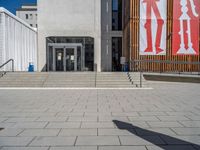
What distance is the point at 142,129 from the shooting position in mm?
5168

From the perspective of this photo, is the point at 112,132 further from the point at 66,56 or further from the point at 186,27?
the point at 66,56

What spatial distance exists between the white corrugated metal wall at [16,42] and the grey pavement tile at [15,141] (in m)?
17.3

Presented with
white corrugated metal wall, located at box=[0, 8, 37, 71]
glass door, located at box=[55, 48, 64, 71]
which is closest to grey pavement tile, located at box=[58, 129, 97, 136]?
white corrugated metal wall, located at box=[0, 8, 37, 71]

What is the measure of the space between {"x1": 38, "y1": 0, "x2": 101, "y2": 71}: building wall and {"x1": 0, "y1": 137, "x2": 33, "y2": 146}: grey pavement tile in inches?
837

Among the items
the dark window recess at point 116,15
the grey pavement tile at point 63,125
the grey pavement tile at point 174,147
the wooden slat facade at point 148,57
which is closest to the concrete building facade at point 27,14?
Result: the dark window recess at point 116,15

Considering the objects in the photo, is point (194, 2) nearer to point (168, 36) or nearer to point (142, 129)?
point (168, 36)

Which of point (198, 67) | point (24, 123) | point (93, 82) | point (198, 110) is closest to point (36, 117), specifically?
point (24, 123)

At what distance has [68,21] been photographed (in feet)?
84.4

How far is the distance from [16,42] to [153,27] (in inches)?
542

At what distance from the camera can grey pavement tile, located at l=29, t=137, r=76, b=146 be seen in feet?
13.8

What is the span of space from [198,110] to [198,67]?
13.4 meters

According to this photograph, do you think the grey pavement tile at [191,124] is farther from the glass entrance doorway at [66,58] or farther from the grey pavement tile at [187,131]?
the glass entrance doorway at [66,58]

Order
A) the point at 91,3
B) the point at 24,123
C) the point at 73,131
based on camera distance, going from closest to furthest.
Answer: the point at 73,131
the point at 24,123
the point at 91,3

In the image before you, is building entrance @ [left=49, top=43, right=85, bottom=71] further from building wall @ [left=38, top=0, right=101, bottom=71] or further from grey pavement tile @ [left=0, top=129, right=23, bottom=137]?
grey pavement tile @ [left=0, top=129, right=23, bottom=137]
